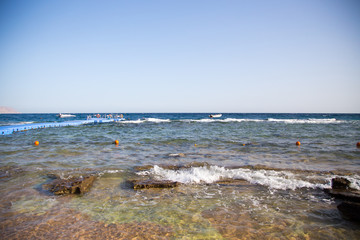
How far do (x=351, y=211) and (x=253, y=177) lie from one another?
114 inches

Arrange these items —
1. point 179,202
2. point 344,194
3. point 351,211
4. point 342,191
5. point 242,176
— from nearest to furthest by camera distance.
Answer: point 351,211 < point 179,202 < point 344,194 < point 342,191 < point 242,176

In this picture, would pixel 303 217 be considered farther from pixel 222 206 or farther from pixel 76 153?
pixel 76 153

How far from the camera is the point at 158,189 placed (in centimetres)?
595

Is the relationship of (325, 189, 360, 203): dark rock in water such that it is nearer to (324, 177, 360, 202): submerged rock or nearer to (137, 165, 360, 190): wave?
(324, 177, 360, 202): submerged rock

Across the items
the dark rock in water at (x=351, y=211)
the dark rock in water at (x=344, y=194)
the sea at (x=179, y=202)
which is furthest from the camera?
the dark rock in water at (x=344, y=194)

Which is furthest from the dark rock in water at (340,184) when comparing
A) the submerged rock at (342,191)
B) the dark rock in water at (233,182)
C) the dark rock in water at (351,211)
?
the dark rock in water at (233,182)

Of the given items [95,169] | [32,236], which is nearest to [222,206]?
[32,236]

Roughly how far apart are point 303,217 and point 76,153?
10.5 m

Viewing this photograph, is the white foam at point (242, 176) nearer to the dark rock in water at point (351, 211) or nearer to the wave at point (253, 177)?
the wave at point (253, 177)

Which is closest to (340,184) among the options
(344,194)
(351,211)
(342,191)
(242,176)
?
(342,191)

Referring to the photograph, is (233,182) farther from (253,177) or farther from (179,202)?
(179,202)

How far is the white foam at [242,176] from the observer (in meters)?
6.35

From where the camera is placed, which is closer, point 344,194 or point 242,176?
point 344,194

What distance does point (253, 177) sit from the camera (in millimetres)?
6992
